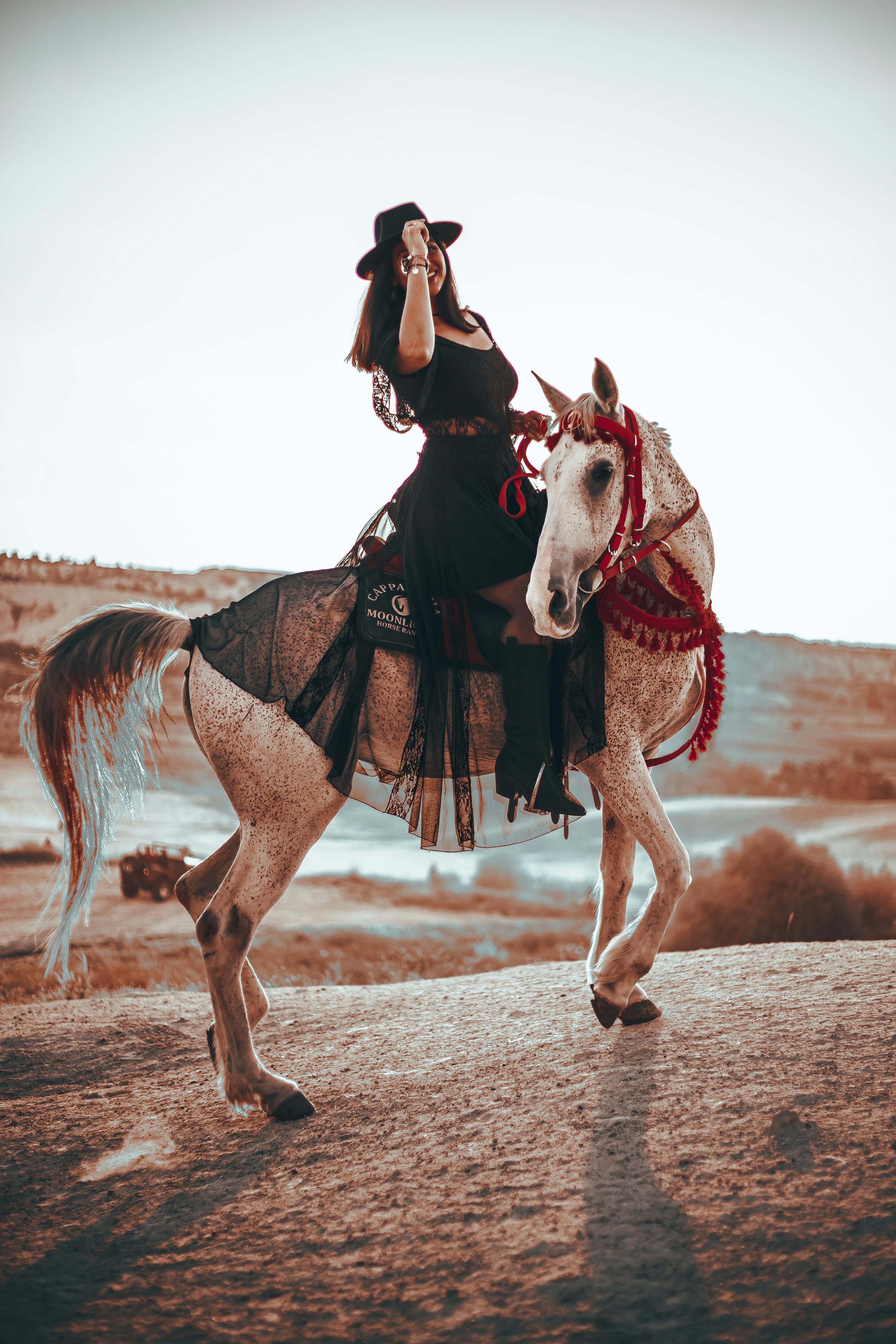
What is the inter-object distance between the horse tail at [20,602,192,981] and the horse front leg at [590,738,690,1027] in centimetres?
167

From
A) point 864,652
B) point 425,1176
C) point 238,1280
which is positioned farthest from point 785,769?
point 238,1280

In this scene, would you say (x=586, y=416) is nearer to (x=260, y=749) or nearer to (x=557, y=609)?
(x=557, y=609)

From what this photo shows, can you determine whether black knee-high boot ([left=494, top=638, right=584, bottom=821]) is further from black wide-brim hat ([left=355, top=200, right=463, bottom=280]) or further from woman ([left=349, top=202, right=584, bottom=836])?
black wide-brim hat ([left=355, top=200, right=463, bottom=280])

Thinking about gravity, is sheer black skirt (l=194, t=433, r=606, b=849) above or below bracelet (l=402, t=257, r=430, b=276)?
below

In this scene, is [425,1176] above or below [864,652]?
below

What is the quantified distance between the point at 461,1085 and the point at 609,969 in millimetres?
673

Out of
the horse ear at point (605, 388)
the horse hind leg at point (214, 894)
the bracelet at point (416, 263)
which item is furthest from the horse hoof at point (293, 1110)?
the bracelet at point (416, 263)

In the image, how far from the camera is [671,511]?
291 centimetres

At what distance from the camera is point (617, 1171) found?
2.18m

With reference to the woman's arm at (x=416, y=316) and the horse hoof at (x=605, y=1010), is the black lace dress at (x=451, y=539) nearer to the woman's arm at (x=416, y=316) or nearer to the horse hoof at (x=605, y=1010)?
the woman's arm at (x=416, y=316)

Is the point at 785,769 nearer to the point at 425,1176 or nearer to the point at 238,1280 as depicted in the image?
the point at 425,1176

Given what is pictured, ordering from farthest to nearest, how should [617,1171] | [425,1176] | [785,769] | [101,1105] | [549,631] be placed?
[785,769]
[101,1105]
[549,631]
[425,1176]
[617,1171]

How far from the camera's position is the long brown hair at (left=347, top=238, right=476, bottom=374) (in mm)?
3082

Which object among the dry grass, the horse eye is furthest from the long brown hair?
the dry grass
